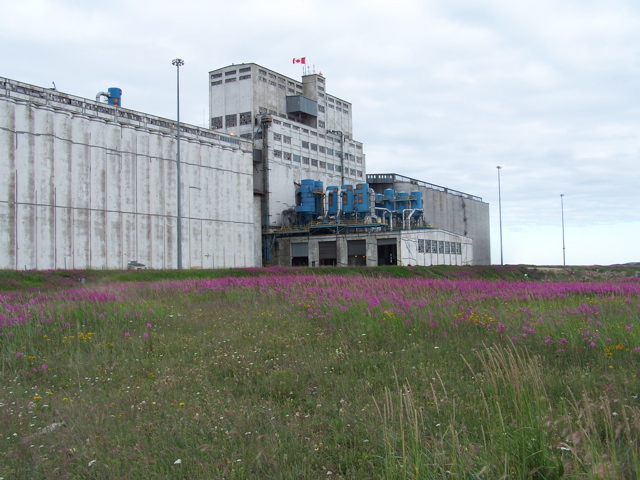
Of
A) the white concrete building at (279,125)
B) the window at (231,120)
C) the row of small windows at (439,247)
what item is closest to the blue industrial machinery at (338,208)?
the white concrete building at (279,125)

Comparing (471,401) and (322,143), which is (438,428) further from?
(322,143)

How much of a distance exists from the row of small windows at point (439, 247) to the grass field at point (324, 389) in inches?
1924

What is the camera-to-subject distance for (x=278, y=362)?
851cm

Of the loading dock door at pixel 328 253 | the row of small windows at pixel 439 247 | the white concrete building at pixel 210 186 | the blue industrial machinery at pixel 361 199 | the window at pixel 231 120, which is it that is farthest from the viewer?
the window at pixel 231 120

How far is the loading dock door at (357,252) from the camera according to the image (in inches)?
2447

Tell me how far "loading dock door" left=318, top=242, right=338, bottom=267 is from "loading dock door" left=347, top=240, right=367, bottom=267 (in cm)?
168

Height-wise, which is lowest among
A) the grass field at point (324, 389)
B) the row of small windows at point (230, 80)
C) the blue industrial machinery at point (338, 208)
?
the grass field at point (324, 389)

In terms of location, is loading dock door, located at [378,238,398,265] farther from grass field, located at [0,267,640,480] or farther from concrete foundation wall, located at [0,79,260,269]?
grass field, located at [0,267,640,480]

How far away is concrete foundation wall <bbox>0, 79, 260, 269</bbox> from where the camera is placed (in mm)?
39562

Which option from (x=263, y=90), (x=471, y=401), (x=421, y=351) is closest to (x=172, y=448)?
(x=471, y=401)

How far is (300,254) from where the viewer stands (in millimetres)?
A: 65938

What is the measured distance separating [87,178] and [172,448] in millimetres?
43530

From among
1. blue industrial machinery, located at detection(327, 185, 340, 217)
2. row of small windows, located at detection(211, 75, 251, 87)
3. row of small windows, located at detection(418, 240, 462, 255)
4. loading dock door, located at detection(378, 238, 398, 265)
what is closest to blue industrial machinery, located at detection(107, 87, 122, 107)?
row of small windows, located at detection(211, 75, 251, 87)

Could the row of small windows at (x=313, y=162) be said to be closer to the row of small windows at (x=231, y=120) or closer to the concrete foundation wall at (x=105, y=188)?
the row of small windows at (x=231, y=120)
